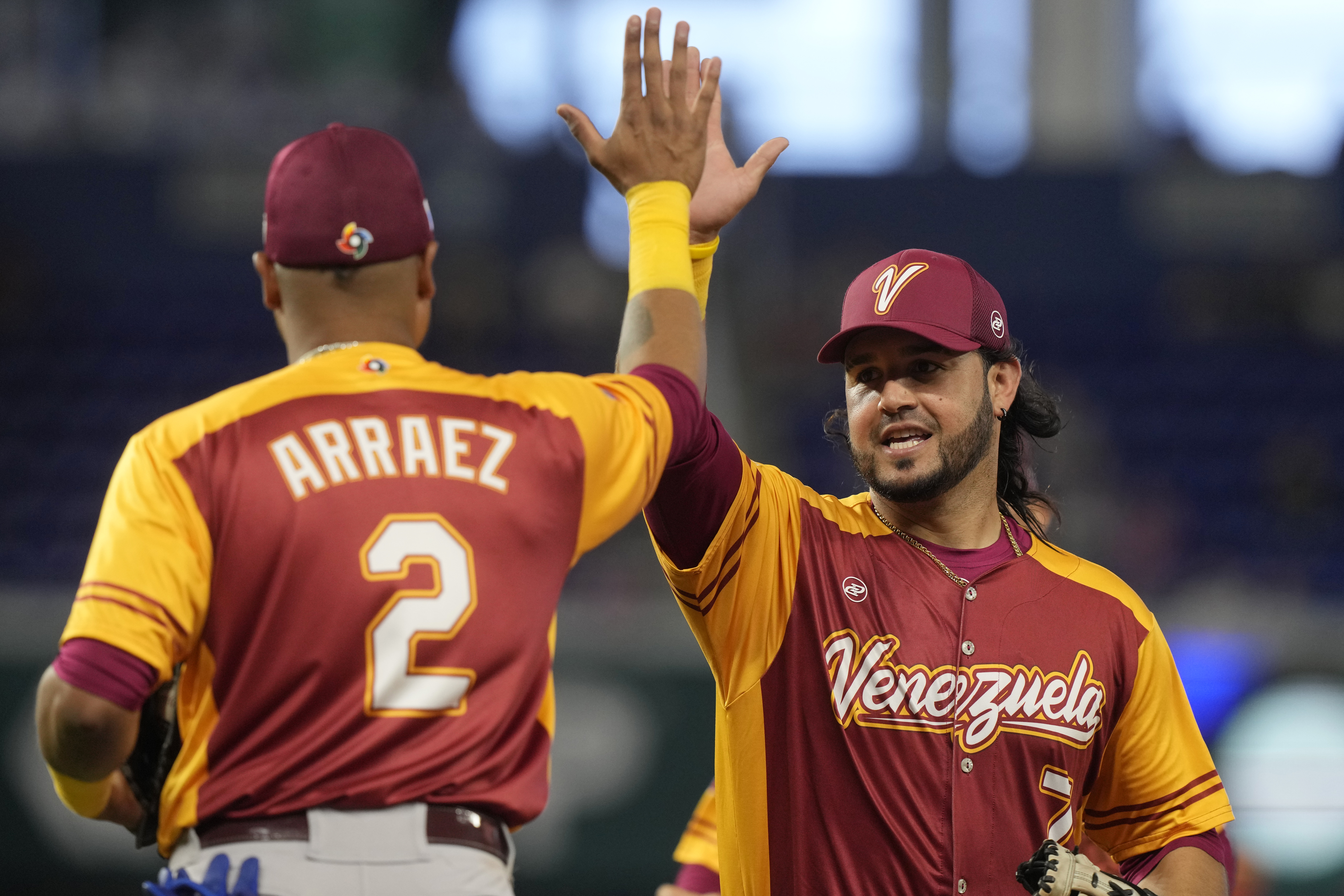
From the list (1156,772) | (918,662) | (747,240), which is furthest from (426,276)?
(747,240)

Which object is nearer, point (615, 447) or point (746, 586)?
point (615, 447)

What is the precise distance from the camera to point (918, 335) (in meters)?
3.37

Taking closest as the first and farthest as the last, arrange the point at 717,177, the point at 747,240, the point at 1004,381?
the point at 717,177
the point at 1004,381
the point at 747,240

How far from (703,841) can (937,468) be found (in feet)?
3.72

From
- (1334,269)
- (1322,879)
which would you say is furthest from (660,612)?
(1334,269)

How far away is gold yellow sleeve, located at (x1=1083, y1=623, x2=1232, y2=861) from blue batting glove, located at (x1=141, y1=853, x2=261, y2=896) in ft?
6.52

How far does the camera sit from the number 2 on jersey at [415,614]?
2.21 meters

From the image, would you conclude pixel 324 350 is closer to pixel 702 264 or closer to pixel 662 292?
pixel 662 292

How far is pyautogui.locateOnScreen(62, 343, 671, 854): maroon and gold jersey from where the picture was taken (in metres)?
2.18

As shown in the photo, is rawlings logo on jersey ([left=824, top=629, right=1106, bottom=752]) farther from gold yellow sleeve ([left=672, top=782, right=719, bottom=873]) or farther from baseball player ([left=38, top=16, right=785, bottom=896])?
baseball player ([left=38, top=16, right=785, bottom=896])

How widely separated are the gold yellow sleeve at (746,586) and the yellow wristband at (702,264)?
372mm

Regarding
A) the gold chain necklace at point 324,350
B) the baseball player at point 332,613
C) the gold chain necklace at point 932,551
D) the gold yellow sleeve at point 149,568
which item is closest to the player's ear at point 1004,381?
the gold chain necklace at point 932,551

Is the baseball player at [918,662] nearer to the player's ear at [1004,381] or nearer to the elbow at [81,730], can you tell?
the player's ear at [1004,381]

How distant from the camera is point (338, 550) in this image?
2201 mm
